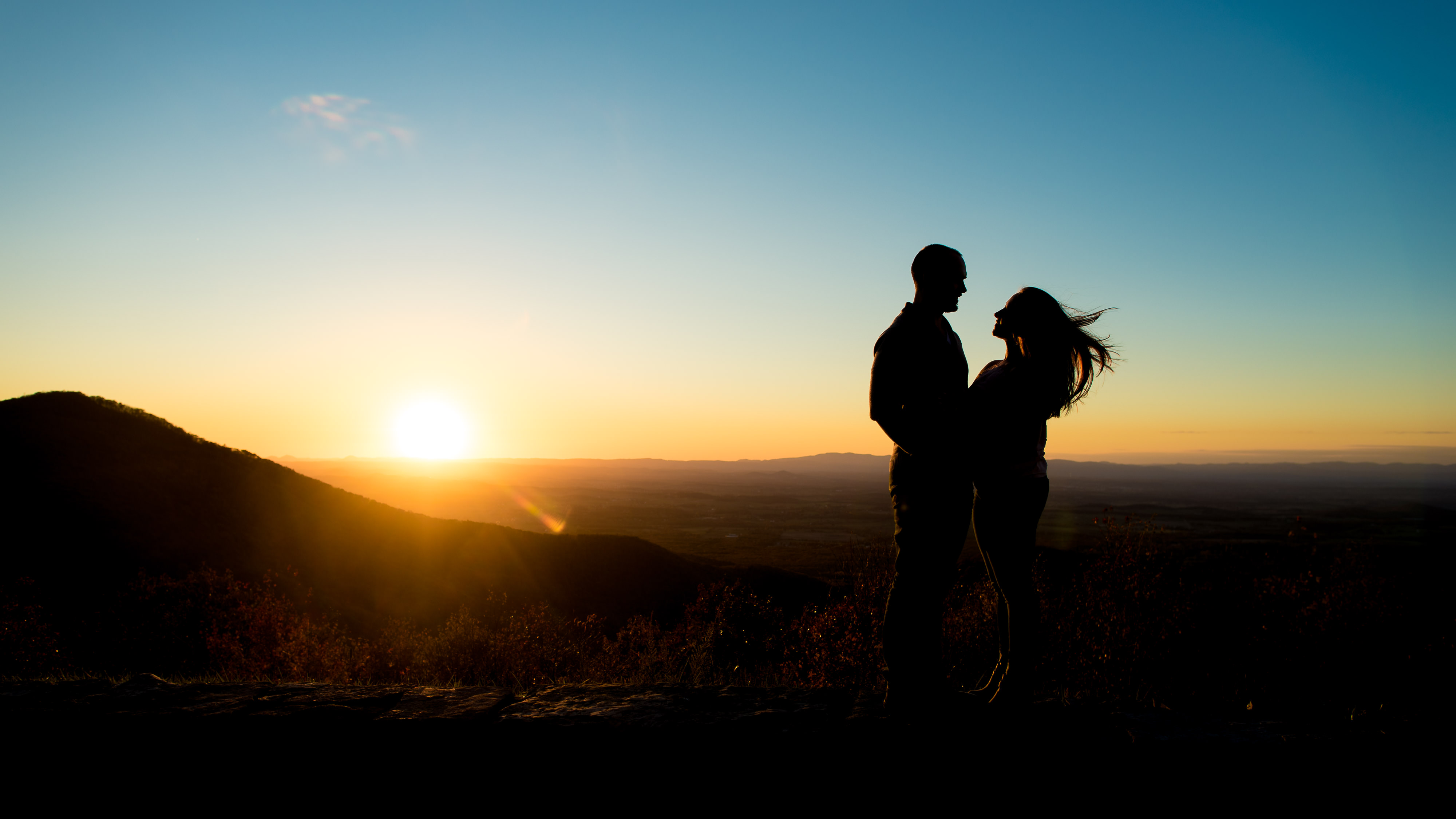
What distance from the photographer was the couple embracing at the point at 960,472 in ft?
9.78

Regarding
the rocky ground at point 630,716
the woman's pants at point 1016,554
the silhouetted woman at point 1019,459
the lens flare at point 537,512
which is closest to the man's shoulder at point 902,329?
the silhouetted woman at point 1019,459

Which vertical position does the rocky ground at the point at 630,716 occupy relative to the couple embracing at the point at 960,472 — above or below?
below

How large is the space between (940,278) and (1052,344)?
0.59 m

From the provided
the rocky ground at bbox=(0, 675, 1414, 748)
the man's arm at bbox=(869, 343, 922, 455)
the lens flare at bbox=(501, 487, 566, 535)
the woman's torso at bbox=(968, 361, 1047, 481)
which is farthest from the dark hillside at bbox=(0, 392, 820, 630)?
the woman's torso at bbox=(968, 361, 1047, 481)

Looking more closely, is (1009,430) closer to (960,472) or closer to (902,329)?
(960,472)

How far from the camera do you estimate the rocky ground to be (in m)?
2.58

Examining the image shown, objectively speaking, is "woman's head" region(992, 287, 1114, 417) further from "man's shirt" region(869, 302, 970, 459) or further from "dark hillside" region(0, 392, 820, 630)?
"dark hillside" region(0, 392, 820, 630)

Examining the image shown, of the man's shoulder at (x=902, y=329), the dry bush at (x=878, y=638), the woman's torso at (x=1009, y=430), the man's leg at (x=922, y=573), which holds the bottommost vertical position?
the dry bush at (x=878, y=638)

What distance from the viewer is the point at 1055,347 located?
3.07 m

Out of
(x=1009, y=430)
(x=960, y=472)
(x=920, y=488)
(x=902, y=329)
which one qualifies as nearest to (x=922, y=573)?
(x=920, y=488)

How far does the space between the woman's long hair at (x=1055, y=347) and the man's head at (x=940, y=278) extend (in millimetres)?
274

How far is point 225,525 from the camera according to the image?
839 inches

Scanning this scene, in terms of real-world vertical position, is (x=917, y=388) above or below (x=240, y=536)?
above

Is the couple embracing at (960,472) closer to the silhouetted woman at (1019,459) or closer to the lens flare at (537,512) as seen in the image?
the silhouetted woman at (1019,459)
